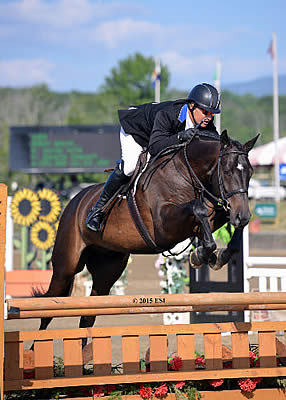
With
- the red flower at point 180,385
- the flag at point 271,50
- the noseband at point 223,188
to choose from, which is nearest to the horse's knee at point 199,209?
the noseband at point 223,188

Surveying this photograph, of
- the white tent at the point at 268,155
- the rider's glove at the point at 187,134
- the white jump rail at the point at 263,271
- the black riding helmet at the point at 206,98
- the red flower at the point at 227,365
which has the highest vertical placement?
the white tent at the point at 268,155

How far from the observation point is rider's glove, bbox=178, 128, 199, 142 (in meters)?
4.26

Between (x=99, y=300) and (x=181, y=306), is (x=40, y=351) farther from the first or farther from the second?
(x=181, y=306)

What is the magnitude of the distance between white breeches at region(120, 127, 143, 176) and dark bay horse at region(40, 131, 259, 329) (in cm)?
13

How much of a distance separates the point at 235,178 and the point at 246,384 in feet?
4.11

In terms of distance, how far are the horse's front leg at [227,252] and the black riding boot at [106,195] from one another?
0.89 m

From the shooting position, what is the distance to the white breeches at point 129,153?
4547mm

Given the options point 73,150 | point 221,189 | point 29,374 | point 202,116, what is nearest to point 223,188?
point 221,189

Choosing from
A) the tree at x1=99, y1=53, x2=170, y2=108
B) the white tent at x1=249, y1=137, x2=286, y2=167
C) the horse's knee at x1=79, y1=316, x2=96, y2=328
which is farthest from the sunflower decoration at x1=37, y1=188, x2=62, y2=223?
the tree at x1=99, y1=53, x2=170, y2=108

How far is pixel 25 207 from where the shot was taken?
10.2 m

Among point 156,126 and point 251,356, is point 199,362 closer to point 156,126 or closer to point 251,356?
point 251,356

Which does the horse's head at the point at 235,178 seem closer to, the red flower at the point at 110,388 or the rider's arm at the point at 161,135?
the rider's arm at the point at 161,135

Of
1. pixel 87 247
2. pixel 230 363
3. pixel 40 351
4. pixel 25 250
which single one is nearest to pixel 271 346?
pixel 230 363

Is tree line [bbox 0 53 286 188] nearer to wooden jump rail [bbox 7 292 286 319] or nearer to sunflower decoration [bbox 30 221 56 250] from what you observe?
sunflower decoration [bbox 30 221 56 250]
